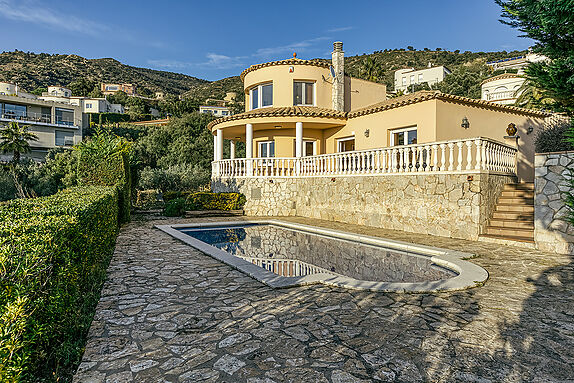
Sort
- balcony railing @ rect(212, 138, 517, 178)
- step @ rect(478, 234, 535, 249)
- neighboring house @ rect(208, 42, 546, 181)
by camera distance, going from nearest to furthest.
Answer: step @ rect(478, 234, 535, 249) → balcony railing @ rect(212, 138, 517, 178) → neighboring house @ rect(208, 42, 546, 181)

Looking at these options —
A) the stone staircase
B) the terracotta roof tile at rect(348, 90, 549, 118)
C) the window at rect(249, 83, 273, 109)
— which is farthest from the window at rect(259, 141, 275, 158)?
the stone staircase

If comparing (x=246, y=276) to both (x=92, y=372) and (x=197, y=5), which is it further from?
(x=197, y=5)

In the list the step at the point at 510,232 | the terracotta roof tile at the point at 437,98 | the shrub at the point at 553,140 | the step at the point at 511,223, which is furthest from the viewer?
the terracotta roof tile at the point at 437,98

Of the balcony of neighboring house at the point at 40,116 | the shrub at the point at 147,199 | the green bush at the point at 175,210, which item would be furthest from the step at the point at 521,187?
the balcony of neighboring house at the point at 40,116

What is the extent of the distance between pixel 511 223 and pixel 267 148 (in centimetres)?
1378

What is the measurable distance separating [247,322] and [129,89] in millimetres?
103916

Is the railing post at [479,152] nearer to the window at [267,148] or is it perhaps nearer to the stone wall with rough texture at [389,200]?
the stone wall with rough texture at [389,200]

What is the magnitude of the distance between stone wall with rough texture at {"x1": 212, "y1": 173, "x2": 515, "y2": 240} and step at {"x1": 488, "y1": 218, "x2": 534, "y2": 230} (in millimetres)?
261

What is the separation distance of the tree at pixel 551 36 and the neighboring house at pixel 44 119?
2287 inches

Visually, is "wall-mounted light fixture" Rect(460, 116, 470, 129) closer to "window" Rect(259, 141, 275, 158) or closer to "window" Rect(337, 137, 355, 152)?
"window" Rect(337, 137, 355, 152)

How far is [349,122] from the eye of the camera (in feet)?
58.1

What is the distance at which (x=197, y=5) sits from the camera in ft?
80.6

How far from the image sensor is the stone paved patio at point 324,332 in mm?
2850

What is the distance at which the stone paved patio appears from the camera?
112 inches
